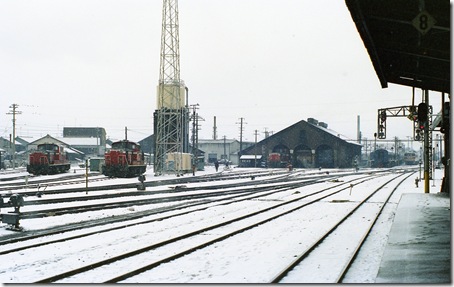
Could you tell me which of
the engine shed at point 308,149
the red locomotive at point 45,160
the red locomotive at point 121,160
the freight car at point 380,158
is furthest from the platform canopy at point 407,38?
the freight car at point 380,158

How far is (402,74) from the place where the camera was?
1334 cm

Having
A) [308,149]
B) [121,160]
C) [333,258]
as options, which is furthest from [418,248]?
[308,149]

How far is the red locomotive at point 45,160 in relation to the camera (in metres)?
44.0

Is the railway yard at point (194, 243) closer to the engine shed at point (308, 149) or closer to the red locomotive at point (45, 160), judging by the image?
the red locomotive at point (45, 160)

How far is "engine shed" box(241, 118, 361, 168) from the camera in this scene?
79431mm

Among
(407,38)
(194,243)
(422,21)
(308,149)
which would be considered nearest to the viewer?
(422,21)

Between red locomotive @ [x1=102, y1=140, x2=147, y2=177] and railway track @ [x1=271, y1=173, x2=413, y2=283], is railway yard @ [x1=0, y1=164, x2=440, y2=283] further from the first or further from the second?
red locomotive @ [x1=102, y1=140, x2=147, y2=177]

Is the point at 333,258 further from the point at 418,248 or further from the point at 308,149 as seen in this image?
the point at 308,149

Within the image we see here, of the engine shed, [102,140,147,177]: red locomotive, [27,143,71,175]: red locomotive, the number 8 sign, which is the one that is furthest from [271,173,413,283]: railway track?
the engine shed

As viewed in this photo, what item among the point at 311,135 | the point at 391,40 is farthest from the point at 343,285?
the point at 311,135

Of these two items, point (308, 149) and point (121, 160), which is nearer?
point (121, 160)

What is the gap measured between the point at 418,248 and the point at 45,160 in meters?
40.1

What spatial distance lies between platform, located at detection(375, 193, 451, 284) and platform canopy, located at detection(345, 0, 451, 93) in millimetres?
3514

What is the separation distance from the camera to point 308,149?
267 ft
